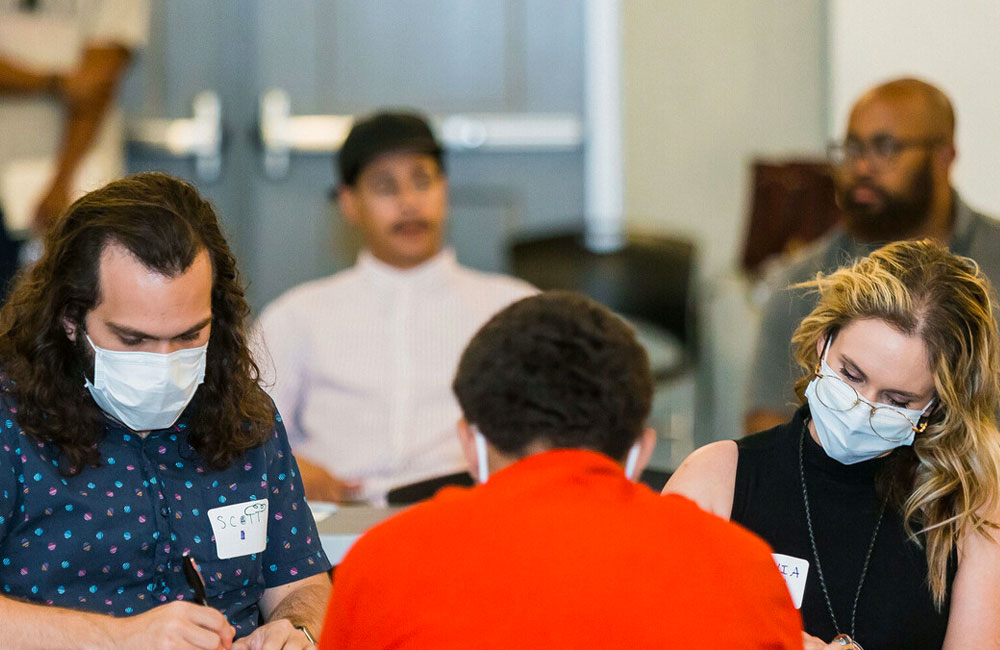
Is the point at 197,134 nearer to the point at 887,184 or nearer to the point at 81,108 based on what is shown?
the point at 81,108

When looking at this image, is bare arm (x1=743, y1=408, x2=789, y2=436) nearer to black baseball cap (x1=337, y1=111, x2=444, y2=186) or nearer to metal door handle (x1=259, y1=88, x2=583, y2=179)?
black baseball cap (x1=337, y1=111, x2=444, y2=186)

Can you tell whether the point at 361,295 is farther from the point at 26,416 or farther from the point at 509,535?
the point at 509,535

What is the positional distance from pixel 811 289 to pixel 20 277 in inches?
51.0

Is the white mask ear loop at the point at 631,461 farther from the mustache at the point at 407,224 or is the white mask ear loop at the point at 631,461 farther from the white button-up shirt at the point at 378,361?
the mustache at the point at 407,224

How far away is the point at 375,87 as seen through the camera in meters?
4.56

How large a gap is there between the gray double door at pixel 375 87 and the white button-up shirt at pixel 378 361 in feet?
4.00

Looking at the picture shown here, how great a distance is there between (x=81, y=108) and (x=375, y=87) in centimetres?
110

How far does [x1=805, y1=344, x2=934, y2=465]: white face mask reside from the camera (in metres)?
1.78

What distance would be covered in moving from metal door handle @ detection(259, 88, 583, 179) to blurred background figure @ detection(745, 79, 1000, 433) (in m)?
1.71

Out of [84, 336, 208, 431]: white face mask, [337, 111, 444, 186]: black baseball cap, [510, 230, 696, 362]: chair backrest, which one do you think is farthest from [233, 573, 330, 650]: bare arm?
[510, 230, 696, 362]: chair backrest

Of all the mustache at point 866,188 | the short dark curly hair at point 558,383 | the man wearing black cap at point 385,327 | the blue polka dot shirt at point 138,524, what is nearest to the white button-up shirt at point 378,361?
the man wearing black cap at point 385,327

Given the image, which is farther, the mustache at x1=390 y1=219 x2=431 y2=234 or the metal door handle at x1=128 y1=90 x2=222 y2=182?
the metal door handle at x1=128 y1=90 x2=222 y2=182

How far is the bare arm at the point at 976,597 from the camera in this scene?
1720 mm

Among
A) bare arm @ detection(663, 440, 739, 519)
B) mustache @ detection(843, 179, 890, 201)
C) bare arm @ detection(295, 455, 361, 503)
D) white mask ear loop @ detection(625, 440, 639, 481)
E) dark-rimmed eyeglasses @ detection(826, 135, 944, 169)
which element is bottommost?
bare arm @ detection(295, 455, 361, 503)
